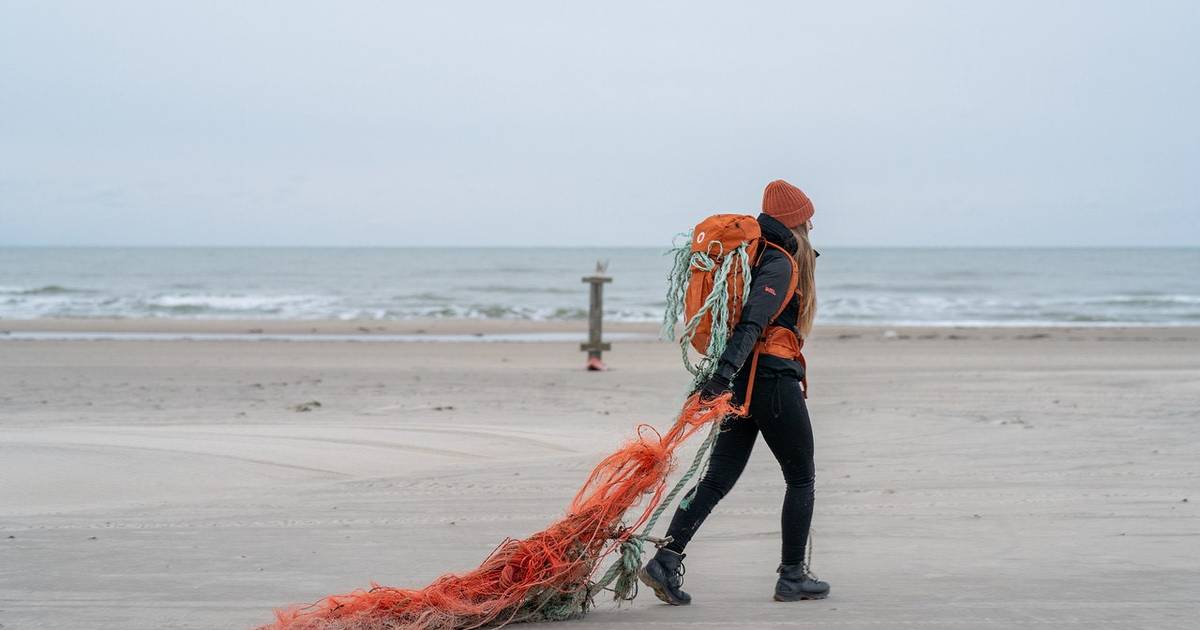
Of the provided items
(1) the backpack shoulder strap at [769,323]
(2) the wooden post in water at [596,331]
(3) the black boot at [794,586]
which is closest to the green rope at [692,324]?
(1) the backpack shoulder strap at [769,323]

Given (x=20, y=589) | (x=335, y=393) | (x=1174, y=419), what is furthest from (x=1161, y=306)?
(x=20, y=589)

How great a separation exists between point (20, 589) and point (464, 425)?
197 inches

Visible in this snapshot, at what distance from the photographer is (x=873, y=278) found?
5619cm

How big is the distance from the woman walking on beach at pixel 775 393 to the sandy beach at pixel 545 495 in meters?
0.18

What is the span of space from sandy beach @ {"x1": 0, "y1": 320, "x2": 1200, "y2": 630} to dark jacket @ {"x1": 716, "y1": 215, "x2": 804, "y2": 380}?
38.3 inches

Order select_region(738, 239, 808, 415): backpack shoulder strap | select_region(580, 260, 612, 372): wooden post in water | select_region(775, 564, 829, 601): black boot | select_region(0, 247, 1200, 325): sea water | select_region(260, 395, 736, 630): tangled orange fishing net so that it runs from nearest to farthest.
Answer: select_region(260, 395, 736, 630): tangled orange fishing net
select_region(738, 239, 808, 415): backpack shoulder strap
select_region(775, 564, 829, 601): black boot
select_region(580, 260, 612, 372): wooden post in water
select_region(0, 247, 1200, 325): sea water

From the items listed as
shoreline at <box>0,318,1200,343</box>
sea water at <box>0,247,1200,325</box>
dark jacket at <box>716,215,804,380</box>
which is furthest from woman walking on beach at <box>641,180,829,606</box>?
sea water at <box>0,247,1200,325</box>

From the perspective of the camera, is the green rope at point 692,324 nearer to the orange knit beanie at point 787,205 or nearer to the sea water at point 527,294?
the orange knit beanie at point 787,205

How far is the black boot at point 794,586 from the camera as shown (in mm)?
4074

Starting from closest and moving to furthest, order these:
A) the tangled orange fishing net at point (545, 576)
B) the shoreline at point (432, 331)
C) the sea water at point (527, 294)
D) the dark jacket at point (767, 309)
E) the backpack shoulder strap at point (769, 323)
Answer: the tangled orange fishing net at point (545, 576) < the dark jacket at point (767, 309) < the backpack shoulder strap at point (769, 323) < the shoreline at point (432, 331) < the sea water at point (527, 294)

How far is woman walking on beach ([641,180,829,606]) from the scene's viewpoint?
378cm

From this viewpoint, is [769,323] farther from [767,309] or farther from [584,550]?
[584,550]

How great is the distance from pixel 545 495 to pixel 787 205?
10.0 ft

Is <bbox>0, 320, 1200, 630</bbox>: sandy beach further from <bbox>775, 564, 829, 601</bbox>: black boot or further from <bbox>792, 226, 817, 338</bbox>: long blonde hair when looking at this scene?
<bbox>792, 226, 817, 338</bbox>: long blonde hair
